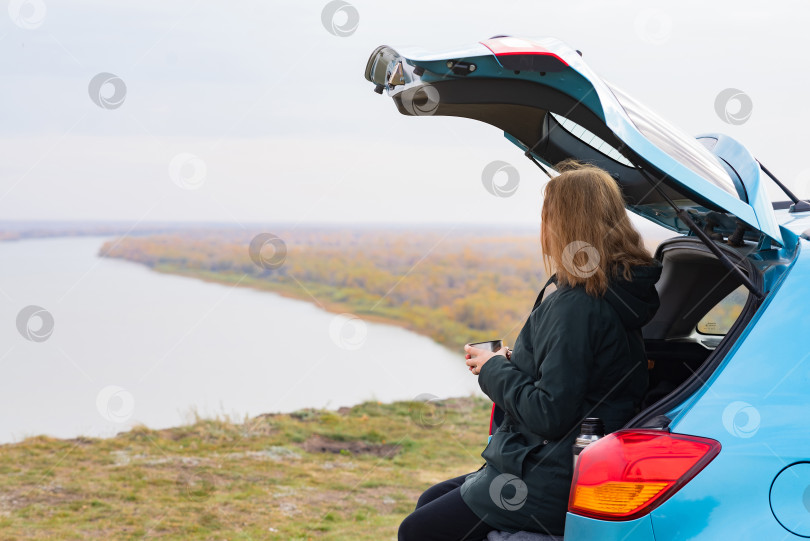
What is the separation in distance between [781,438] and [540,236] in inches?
31.1

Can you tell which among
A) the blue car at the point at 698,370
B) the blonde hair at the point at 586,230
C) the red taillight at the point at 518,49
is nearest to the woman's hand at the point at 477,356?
the blonde hair at the point at 586,230

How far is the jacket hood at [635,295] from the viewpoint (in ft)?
6.38

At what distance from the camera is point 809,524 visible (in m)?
1.59

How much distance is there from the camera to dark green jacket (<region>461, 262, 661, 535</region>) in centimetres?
186

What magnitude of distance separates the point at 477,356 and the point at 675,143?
80 cm

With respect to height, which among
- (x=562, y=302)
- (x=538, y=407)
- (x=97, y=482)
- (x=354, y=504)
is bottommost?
Answer: (x=354, y=504)

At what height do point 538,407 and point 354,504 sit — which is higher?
point 538,407

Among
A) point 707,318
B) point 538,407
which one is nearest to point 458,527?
point 538,407

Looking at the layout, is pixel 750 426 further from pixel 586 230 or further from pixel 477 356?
pixel 477 356

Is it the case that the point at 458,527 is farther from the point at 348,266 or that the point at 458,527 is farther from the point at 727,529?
the point at 348,266

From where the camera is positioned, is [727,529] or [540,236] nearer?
[727,529]

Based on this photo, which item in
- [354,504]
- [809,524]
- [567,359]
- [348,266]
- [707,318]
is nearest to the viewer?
[809,524]

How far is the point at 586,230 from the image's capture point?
1.98 m

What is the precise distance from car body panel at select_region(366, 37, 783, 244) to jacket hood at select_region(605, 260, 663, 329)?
244 mm
